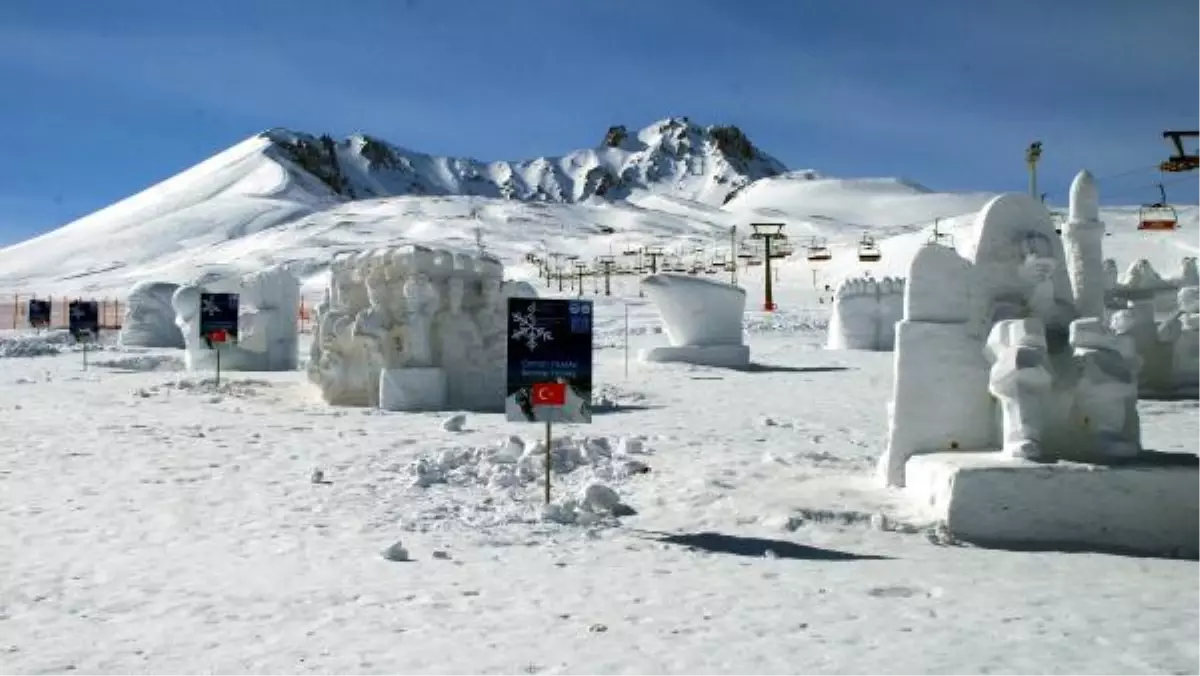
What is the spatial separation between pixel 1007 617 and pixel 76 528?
6.01 m

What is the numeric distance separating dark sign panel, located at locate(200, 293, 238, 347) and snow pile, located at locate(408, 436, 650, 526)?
32.9 feet

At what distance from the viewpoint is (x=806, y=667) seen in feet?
15.3

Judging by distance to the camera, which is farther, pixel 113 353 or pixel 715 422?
pixel 113 353

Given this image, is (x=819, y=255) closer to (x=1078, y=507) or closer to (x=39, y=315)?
(x=39, y=315)

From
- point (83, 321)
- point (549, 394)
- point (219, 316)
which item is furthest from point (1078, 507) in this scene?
point (83, 321)

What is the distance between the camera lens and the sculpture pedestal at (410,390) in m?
15.1

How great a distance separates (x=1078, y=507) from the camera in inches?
277

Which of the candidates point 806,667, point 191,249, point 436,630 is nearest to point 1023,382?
point 806,667

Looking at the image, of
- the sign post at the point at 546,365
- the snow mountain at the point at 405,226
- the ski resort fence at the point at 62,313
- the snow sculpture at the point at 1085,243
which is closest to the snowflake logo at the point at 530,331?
the sign post at the point at 546,365

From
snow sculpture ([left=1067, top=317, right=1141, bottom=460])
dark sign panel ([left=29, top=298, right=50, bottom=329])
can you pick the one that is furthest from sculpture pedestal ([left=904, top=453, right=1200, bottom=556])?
dark sign panel ([left=29, top=298, right=50, bottom=329])

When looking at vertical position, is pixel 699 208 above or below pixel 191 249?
above

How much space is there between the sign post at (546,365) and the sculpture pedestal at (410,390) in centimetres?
672

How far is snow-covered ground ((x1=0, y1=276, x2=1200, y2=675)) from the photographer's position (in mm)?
4883

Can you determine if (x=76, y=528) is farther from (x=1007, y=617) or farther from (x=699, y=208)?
(x=699, y=208)
